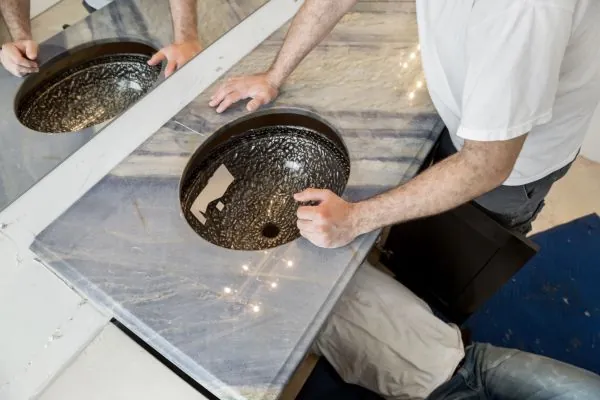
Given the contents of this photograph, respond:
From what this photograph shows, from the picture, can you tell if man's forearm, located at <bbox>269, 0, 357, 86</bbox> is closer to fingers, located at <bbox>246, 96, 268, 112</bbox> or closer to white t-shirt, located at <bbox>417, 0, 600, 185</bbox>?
fingers, located at <bbox>246, 96, 268, 112</bbox>

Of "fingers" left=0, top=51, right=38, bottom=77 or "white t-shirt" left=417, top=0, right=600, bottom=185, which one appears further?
"fingers" left=0, top=51, right=38, bottom=77

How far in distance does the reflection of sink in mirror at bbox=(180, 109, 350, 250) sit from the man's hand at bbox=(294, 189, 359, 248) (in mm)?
117

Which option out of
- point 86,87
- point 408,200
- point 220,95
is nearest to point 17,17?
point 86,87

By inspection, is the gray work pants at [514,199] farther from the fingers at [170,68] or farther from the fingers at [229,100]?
the fingers at [170,68]

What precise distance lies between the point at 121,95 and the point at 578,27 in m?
0.88

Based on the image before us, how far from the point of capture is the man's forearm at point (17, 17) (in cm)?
91

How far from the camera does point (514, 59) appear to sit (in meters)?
0.67

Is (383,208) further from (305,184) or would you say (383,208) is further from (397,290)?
(397,290)

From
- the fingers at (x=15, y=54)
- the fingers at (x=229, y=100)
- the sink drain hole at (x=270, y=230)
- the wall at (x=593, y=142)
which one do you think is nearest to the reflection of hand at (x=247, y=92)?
the fingers at (x=229, y=100)

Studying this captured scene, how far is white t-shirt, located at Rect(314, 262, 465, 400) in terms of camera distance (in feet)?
4.02

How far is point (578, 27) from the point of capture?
73 centimetres

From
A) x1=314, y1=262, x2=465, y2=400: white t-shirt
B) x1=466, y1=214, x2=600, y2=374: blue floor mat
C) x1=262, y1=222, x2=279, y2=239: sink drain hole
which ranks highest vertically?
x1=262, y1=222, x2=279, y2=239: sink drain hole

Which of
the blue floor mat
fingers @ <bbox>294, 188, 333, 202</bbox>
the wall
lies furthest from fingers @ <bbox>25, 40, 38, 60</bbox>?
the wall

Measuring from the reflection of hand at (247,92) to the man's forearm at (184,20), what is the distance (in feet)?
0.55
